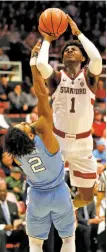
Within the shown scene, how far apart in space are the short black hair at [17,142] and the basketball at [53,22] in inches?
34.8

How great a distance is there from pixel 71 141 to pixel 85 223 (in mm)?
2584

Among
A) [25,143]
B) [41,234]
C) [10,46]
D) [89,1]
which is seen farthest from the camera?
[89,1]

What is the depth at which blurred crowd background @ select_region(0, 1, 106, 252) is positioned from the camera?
7.39 m

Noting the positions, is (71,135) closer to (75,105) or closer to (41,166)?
(75,105)

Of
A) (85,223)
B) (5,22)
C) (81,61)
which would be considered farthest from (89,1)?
(81,61)

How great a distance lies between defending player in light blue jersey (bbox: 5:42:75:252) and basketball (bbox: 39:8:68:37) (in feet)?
0.95

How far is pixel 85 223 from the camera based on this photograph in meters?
7.33

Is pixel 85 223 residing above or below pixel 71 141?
below

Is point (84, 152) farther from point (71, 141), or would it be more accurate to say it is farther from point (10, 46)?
point (10, 46)

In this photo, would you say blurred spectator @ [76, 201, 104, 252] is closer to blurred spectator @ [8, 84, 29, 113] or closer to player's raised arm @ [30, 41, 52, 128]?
player's raised arm @ [30, 41, 52, 128]

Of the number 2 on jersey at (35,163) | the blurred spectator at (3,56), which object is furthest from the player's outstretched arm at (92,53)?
the blurred spectator at (3,56)

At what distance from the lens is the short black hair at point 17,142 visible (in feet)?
14.4

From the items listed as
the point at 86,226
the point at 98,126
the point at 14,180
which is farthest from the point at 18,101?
the point at 86,226

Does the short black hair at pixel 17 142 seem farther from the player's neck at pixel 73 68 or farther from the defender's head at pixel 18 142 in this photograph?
the player's neck at pixel 73 68
